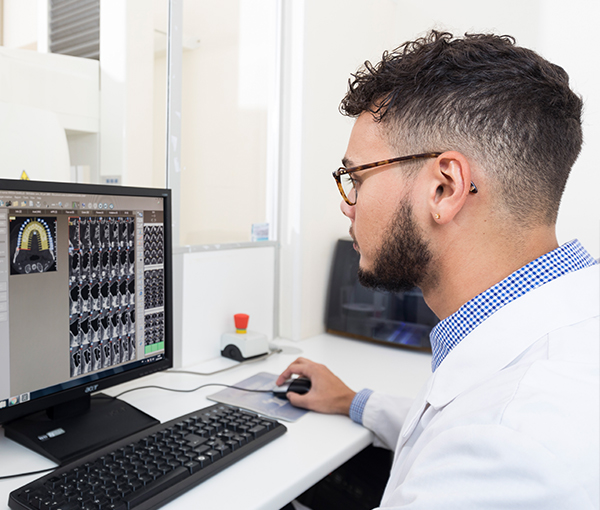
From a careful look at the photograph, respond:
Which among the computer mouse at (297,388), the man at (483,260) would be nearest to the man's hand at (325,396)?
the computer mouse at (297,388)

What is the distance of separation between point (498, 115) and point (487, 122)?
0.02 meters

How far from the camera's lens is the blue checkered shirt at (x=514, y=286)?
635 mm

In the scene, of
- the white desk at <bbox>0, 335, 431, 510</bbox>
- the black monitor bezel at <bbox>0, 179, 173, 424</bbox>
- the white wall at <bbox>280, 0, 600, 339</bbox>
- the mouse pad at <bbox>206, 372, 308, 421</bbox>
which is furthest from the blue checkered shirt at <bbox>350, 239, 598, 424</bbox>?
the white wall at <bbox>280, 0, 600, 339</bbox>

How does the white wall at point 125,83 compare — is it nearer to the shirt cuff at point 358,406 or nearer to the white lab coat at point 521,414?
the shirt cuff at point 358,406

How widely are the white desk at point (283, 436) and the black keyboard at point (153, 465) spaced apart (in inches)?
0.9

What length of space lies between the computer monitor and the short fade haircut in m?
0.56

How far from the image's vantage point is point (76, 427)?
888 millimetres

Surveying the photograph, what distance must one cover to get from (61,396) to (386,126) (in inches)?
28.9

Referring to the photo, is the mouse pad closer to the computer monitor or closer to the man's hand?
the man's hand

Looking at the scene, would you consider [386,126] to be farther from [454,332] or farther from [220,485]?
[220,485]

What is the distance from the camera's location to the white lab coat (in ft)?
1.41

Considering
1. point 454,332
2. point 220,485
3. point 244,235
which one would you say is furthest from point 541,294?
point 244,235

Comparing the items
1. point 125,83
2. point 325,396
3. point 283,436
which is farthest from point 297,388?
point 125,83

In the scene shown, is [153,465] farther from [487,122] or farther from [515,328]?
[487,122]
